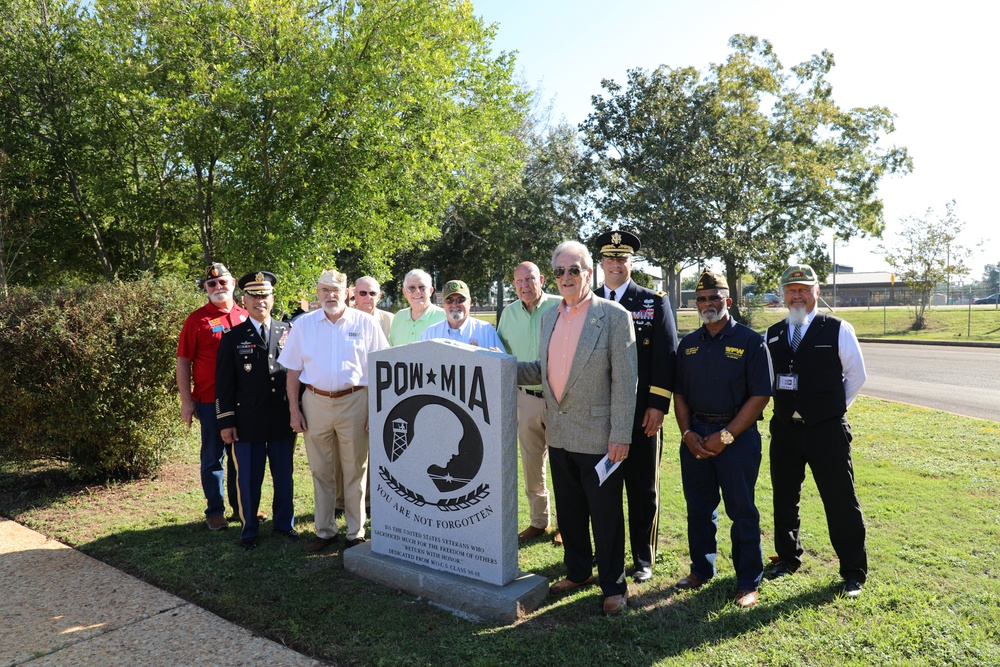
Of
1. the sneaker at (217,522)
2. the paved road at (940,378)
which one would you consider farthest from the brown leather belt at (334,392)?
the paved road at (940,378)

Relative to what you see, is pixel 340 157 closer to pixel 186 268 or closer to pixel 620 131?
pixel 186 268

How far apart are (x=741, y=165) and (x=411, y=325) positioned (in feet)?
85.2

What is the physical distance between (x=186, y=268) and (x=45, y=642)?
532 inches

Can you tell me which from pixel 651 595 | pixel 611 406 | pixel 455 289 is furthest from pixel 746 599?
pixel 455 289

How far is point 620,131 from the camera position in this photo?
30.9 meters

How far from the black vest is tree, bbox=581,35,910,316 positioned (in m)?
25.0

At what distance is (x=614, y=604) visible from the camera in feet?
12.5

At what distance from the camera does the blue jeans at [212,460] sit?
5.40 m

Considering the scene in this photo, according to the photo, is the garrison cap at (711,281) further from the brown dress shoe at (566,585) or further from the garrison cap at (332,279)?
the garrison cap at (332,279)

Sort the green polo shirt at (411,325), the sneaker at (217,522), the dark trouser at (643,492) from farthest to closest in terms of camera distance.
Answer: the green polo shirt at (411,325) < the sneaker at (217,522) < the dark trouser at (643,492)

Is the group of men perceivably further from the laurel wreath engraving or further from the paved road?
the paved road

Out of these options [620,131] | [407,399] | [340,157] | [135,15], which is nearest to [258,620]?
[407,399]

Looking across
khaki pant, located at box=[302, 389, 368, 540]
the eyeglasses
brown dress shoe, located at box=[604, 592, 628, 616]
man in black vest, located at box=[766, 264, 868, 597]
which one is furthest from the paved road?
khaki pant, located at box=[302, 389, 368, 540]

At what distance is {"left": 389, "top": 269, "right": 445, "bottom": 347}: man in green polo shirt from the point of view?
5887 mm
